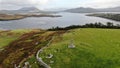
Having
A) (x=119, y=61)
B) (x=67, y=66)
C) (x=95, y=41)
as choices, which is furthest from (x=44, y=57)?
(x=95, y=41)

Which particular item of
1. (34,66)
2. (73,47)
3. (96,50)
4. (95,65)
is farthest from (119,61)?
(34,66)

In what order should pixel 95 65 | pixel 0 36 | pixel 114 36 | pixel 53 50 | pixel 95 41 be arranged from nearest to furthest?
pixel 95 65, pixel 53 50, pixel 95 41, pixel 114 36, pixel 0 36

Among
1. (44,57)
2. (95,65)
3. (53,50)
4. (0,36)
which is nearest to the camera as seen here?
(95,65)

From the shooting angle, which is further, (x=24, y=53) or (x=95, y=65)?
(x=24, y=53)

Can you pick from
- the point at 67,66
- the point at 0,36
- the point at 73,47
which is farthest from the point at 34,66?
the point at 0,36

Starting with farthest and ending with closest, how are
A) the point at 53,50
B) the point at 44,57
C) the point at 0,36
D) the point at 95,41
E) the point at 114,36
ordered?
the point at 0,36 → the point at 114,36 → the point at 95,41 → the point at 53,50 → the point at 44,57

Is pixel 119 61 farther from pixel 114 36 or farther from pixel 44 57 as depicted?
pixel 114 36

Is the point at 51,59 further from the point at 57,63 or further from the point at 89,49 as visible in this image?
the point at 89,49

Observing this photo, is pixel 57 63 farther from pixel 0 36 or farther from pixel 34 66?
pixel 0 36

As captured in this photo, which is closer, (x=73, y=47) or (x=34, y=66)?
(x=34, y=66)
